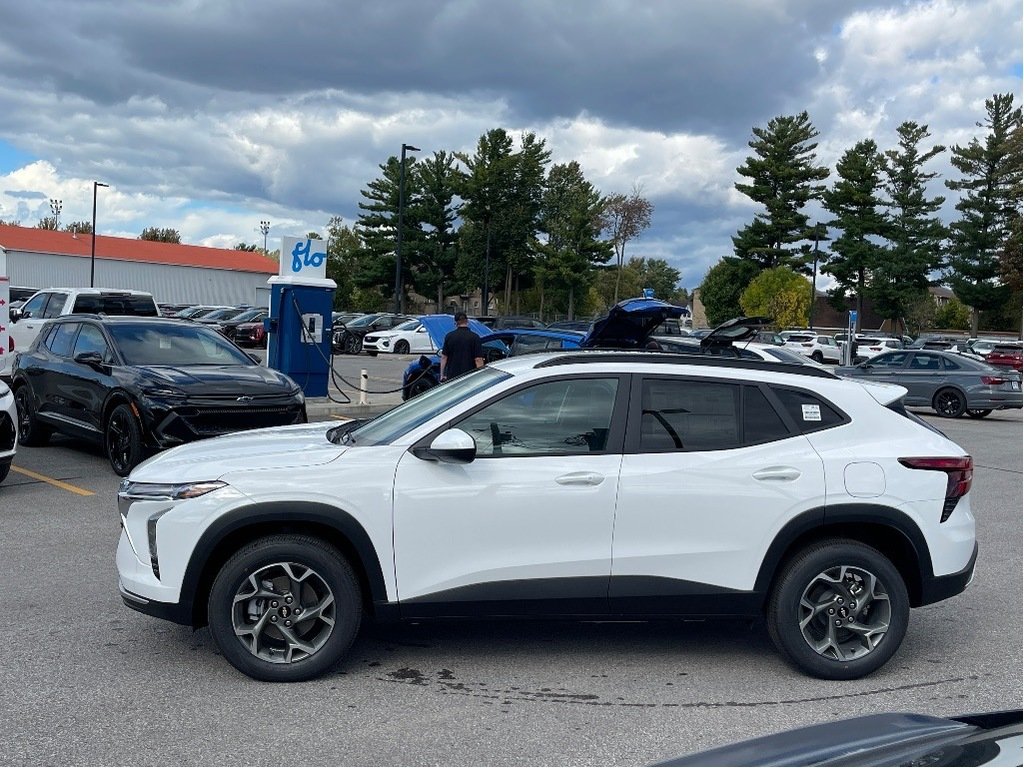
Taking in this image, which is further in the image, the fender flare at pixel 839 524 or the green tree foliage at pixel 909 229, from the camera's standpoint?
the green tree foliage at pixel 909 229

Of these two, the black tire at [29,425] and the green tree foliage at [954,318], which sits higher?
the green tree foliage at [954,318]

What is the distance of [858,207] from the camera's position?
69750mm

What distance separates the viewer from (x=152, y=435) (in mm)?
9984

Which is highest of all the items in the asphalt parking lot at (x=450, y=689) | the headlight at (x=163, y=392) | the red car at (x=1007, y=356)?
the red car at (x=1007, y=356)

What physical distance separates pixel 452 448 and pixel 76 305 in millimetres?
15795

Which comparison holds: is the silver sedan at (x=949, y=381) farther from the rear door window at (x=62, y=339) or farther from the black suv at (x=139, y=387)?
the rear door window at (x=62, y=339)

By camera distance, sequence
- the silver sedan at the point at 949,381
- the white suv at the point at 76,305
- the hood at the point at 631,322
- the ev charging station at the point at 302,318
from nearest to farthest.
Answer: the hood at the point at 631,322, the ev charging station at the point at 302,318, the white suv at the point at 76,305, the silver sedan at the point at 949,381

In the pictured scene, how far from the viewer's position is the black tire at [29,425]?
40.8ft

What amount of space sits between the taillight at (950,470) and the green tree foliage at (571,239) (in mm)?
55948

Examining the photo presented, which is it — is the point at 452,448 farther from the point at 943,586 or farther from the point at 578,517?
the point at 943,586

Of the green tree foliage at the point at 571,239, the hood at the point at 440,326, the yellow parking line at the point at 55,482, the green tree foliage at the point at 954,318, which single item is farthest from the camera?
the green tree foliage at the point at 954,318

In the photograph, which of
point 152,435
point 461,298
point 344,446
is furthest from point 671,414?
point 461,298

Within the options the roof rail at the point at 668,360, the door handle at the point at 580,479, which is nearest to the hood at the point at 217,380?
the roof rail at the point at 668,360

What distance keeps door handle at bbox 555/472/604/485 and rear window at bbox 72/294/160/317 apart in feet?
50.9
